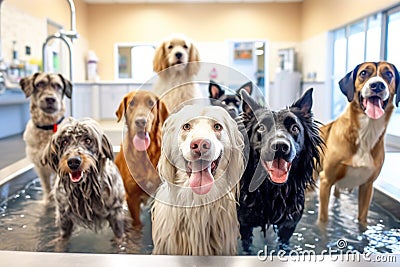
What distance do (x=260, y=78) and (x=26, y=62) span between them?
20.2 ft

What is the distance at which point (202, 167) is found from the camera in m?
1.05

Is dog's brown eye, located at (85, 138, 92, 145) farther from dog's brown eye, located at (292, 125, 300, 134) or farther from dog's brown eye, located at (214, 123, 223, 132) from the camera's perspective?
dog's brown eye, located at (292, 125, 300, 134)

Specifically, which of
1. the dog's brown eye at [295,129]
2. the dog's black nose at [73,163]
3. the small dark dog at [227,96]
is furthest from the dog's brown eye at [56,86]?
the dog's brown eye at [295,129]

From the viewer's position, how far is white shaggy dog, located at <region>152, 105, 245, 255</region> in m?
1.04

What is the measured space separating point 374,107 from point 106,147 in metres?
1.01

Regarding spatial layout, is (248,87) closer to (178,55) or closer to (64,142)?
(64,142)

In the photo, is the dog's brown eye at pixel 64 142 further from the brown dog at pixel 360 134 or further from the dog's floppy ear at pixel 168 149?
the brown dog at pixel 360 134

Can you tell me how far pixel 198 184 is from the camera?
1.08 m

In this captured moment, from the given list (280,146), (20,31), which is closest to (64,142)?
(280,146)

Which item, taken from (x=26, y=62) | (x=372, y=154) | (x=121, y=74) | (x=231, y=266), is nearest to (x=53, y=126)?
(x=231, y=266)

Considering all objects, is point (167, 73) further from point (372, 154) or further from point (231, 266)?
point (372, 154)

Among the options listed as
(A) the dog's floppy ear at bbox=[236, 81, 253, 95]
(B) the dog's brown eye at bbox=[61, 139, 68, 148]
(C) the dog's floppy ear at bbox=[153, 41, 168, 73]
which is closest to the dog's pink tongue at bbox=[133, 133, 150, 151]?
(B) the dog's brown eye at bbox=[61, 139, 68, 148]

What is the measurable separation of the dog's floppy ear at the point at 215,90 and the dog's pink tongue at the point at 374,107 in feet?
1.76

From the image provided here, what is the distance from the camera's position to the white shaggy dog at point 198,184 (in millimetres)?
1044
